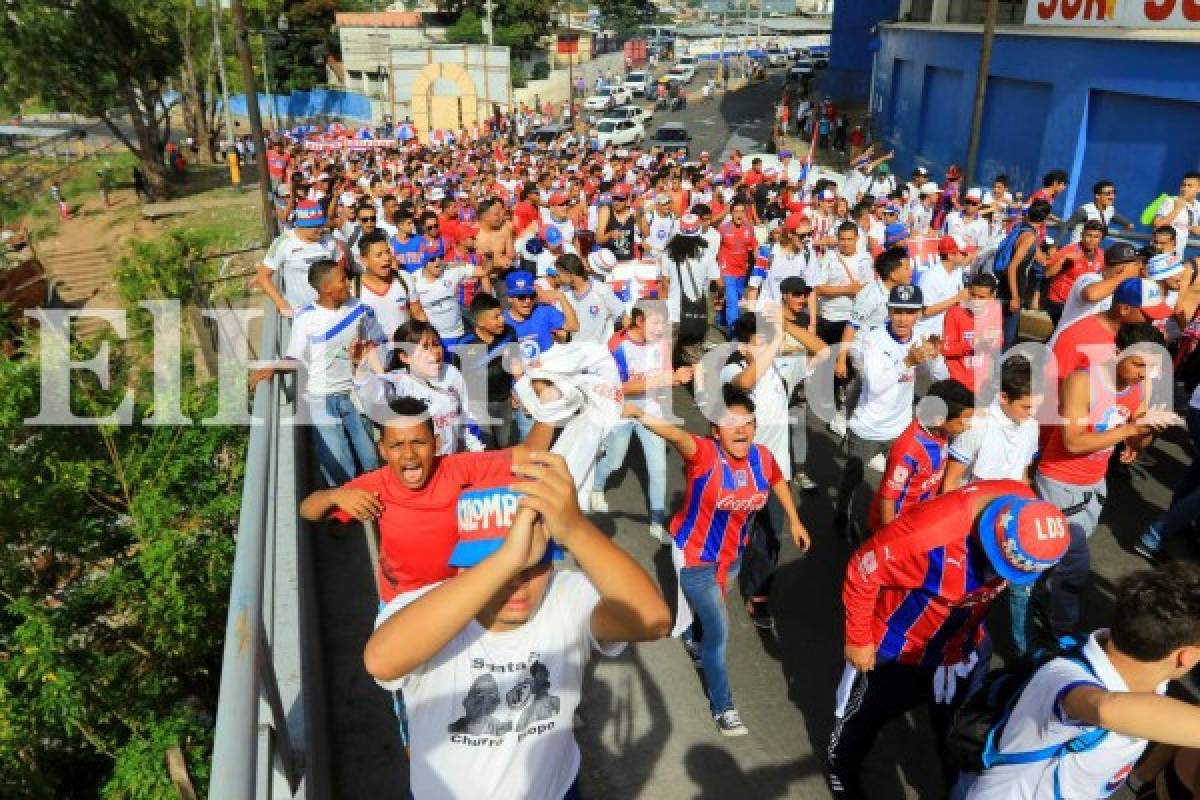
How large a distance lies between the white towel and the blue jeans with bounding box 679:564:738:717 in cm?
148

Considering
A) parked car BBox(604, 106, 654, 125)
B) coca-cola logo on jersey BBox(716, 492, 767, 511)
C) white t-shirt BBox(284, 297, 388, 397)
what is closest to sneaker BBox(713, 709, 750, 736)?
coca-cola logo on jersey BBox(716, 492, 767, 511)

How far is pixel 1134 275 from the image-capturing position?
21.0ft

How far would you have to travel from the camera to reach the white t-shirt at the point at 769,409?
213 inches

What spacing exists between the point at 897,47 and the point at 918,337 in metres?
24.1

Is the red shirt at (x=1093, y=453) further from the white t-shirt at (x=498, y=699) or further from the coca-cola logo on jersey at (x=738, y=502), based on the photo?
the white t-shirt at (x=498, y=699)

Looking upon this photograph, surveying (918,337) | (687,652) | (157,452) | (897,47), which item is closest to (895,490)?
(687,652)

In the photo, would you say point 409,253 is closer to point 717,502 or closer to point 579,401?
point 717,502

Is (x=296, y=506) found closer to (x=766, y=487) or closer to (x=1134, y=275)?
(x=766, y=487)

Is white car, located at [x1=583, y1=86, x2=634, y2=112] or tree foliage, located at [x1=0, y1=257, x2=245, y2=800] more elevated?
white car, located at [x1=583, y1=86, x2=634, y2=112]

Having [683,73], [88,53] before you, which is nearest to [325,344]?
[88,53]

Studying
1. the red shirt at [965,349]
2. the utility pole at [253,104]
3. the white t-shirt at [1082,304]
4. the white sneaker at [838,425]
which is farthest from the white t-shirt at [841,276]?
the utility pole at [253,104]

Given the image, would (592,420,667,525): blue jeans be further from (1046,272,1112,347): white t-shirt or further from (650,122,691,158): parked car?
(650,122,691,158): parked car

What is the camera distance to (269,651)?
9.48 feet

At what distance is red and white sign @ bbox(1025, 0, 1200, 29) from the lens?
13.4 meters
